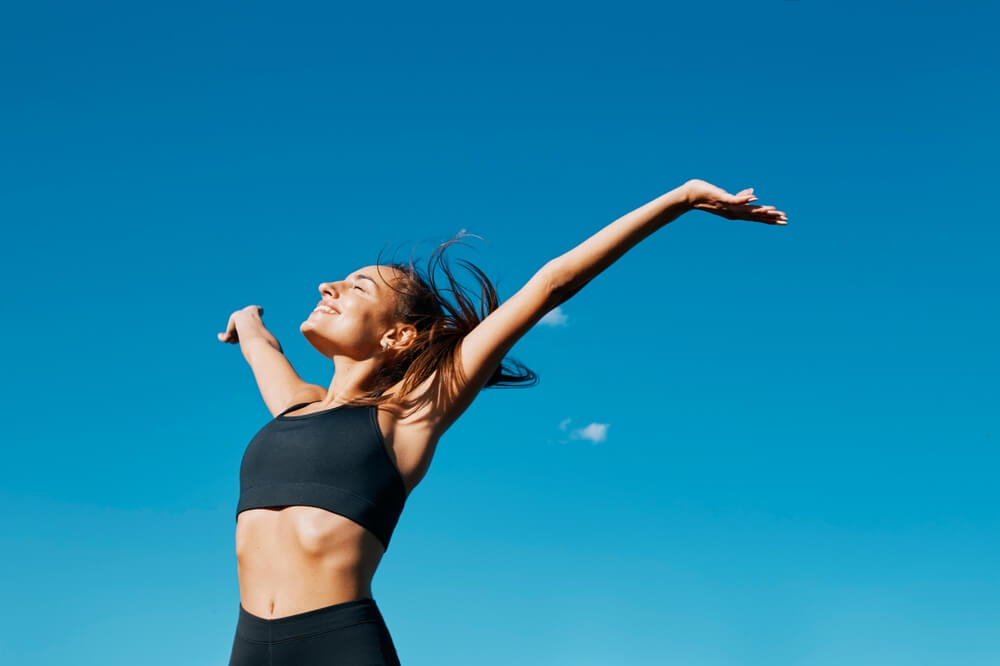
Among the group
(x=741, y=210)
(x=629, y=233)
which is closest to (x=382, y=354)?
(x=629, y=233)

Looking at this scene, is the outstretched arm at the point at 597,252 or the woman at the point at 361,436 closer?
the woman at the point at 361,436

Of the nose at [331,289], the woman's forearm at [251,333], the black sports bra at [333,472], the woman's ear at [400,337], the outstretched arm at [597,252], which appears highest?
the woman's forearm at [251,333]

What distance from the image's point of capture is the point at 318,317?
192 inches

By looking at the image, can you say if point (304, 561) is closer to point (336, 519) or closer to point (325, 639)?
point (336, 519)

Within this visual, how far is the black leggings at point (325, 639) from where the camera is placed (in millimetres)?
3854

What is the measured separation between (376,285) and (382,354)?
39 cm

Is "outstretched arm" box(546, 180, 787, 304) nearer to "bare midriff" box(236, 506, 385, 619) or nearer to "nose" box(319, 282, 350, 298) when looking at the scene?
"nose" box(319, 282, 350, 298)

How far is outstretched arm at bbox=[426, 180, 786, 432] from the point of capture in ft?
14.2

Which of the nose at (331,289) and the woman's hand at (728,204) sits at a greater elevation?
the nose at (331,289)

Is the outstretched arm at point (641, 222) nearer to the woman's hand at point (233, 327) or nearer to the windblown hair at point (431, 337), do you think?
the windblown hair at point (431, 337)

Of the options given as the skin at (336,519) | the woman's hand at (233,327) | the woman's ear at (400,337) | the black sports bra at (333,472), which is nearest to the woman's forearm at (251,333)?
the woman's hand at (233,327)

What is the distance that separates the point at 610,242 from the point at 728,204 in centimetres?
58

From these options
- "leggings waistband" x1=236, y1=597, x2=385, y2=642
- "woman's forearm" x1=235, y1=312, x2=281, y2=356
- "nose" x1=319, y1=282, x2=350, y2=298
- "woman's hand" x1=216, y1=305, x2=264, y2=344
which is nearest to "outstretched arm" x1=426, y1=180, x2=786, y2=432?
"nose" x1=319, y1=282, x2=350, y2=298

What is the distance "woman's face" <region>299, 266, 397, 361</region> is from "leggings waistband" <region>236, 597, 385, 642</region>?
1405 millimetres
